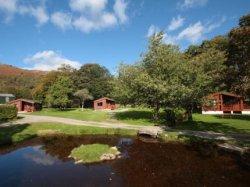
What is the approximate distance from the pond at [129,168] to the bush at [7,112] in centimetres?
2045

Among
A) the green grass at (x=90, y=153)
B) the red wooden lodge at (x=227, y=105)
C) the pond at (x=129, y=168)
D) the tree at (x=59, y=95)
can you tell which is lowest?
the pond at (x=129, y=168)

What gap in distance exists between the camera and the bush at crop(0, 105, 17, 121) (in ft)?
154

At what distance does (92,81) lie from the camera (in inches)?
4028

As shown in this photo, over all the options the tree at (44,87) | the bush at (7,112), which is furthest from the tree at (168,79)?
the tree at (44,87)

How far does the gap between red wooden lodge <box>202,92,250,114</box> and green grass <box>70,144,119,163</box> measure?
1635 inches

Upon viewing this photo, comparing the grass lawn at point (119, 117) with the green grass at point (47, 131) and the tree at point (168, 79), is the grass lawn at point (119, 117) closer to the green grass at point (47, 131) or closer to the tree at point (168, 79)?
the tree at point (168, 79)

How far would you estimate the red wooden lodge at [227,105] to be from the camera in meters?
60.5

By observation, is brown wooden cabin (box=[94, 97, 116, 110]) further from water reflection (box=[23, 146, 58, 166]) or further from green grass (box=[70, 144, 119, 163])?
green grass (box=[70, 144, 119, 163])

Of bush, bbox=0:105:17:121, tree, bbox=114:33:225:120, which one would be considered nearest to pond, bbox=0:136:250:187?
tree, bbox=114:33:225:120

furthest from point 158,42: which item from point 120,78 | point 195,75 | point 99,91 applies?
point 99,91

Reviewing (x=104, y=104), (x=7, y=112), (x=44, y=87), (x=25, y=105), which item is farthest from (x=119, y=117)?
(x=44, y=87)

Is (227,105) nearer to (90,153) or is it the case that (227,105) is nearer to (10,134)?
(90,153)

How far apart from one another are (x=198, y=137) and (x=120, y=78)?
2289 centimetres

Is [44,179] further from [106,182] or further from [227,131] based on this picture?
[227,131]
